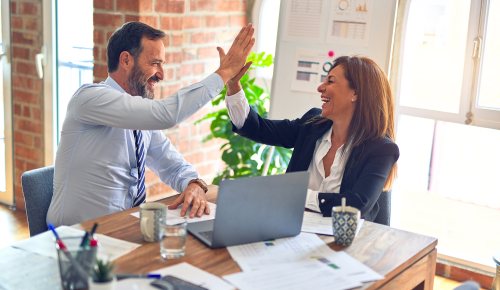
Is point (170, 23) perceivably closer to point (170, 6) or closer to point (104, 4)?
point (170, 6)

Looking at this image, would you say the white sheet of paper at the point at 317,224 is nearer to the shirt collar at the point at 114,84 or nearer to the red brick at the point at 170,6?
the shirt collar at the point at 114,84

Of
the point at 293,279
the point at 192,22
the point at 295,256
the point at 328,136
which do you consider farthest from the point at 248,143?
the point at 293,279

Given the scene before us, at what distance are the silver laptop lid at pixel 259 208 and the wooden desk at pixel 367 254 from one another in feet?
0.22

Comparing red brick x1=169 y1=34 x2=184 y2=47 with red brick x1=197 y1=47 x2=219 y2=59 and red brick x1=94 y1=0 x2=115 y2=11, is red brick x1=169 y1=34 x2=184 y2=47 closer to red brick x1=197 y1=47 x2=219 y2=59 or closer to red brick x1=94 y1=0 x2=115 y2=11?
red brick x1=197 y1=47 x2=219 y2=59

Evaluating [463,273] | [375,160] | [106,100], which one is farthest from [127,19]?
[463,273]

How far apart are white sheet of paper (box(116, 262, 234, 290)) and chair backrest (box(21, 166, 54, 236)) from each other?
805mm

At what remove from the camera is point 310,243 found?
1958 millimetres

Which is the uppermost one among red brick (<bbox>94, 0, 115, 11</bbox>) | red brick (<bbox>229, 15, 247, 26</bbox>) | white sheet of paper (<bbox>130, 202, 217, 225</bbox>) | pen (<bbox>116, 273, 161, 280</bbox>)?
red brick (<bbox>94, 0, 115, 11</bbox>)

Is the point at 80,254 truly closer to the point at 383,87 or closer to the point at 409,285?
the point at 409,285

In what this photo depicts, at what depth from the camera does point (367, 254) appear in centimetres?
191

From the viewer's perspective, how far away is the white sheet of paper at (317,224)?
207 cm

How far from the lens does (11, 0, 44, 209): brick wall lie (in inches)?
161

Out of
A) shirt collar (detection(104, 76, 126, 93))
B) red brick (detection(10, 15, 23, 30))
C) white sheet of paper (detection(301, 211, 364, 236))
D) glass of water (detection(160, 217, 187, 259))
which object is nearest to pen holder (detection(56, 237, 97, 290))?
glass of water (detection(160, 217, 187, 259))

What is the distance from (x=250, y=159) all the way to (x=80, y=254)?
2352 mm
